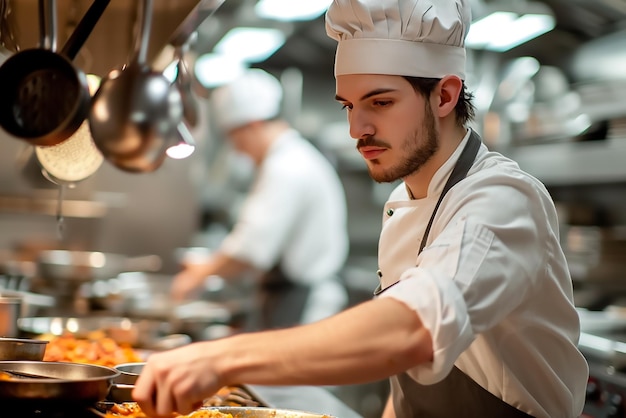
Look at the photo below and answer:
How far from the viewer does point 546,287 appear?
66.4 inches

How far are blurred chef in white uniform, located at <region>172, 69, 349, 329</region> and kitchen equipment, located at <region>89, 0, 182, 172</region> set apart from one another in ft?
10.1

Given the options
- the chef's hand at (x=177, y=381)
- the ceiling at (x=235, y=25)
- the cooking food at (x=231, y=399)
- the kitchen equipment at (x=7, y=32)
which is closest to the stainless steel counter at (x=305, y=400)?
the cooking food at (x=231, y=399)

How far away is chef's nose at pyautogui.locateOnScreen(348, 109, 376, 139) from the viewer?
1.77 m

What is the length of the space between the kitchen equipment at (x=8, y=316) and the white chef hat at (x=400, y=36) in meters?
1.26

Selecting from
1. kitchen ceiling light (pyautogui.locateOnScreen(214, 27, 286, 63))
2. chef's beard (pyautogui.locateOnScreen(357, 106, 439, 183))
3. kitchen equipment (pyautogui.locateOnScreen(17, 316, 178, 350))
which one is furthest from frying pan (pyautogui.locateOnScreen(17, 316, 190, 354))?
kitchen ceiling light (pyautogui.locateOnScreen(214, 27, 286, 63))

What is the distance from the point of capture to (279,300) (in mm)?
5293

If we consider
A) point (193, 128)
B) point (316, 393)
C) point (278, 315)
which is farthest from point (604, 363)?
point (278, 315)

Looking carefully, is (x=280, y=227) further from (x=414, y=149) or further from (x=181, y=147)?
(x=414, y=149)

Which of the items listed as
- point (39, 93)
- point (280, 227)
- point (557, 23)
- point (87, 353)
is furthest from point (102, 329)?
point (557, 23)

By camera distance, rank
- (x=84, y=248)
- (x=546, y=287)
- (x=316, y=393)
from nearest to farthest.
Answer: (x=546, y=287), (x=316, y=393), (x=84, y=248)

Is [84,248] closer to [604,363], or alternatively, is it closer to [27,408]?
[604,363]

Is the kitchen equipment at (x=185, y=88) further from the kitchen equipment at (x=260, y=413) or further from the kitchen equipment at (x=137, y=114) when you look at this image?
the kitchen equipment at (x=260, y=413)

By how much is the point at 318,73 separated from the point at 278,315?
3260mm

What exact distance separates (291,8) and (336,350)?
3657 millimetres
